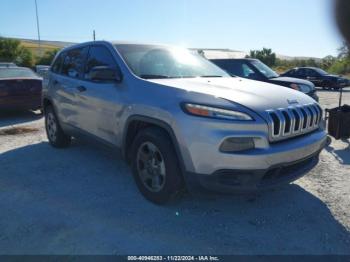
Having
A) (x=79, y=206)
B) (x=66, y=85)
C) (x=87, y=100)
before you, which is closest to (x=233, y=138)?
(x=79, y=206)

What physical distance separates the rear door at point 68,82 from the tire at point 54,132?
0.95ft

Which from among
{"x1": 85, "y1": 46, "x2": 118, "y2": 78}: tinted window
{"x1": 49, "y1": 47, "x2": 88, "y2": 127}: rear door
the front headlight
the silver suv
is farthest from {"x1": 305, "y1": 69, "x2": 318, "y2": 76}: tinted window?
the front headlight

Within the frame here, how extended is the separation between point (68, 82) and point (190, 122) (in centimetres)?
285

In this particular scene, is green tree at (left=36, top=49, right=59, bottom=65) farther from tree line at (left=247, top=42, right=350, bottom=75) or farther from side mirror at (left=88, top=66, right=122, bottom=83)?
side mirror at (left=88, top=66, right=122, bottom=83)

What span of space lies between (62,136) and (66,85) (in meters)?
1.03

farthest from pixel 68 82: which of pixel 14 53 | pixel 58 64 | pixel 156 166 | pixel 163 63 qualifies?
pixel 14 53

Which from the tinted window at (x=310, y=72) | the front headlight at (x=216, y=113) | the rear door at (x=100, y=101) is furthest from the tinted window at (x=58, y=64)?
the tinted window at (x=310, y=72)

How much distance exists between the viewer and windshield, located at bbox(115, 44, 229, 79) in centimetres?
423

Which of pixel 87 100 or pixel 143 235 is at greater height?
pixel 87 100

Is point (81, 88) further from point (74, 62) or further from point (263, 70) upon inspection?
point (263, 70)

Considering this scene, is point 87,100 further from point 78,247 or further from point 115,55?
point 78,247

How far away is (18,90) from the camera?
9.37 metres

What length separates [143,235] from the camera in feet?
10.7

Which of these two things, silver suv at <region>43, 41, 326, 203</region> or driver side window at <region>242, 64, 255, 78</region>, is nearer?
silver suv at <region>43, 41, 326, 203</region>
